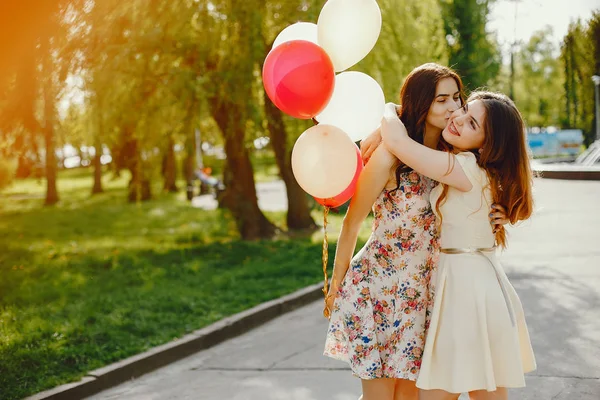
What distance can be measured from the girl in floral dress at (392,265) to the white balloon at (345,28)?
1.62 ft

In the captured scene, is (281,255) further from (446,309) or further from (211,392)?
(446,309)

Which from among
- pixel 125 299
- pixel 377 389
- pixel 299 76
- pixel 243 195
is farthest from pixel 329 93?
pixel 243 195

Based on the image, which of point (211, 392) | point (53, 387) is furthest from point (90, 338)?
point (211, 392)

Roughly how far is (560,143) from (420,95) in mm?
36054

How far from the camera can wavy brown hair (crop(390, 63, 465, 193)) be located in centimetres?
303

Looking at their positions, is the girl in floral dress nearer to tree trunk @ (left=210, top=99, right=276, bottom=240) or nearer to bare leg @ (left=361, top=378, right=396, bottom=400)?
bare leg @ (left=361, top=378, right=396, bottom=400)

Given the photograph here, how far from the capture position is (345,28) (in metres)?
3.38

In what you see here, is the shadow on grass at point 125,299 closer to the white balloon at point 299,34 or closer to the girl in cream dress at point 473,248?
the white balloon at point 299,34

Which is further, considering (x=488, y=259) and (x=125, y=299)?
(x=125, y=299)

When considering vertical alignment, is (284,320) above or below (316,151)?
below

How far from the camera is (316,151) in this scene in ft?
10.3

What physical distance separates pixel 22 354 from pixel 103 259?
210 inches

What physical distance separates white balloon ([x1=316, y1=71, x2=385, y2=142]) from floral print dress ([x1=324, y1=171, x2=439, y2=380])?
0.59m

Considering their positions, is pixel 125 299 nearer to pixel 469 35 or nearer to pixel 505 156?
pixel 505 156
